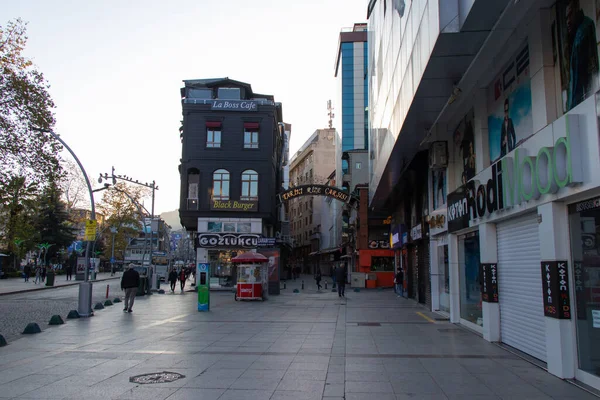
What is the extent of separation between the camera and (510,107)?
10.7 metres

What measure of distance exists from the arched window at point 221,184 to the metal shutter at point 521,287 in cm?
2814

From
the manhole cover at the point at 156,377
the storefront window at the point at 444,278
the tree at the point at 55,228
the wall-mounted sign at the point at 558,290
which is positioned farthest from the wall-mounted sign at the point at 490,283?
the tree at the point at 55,228

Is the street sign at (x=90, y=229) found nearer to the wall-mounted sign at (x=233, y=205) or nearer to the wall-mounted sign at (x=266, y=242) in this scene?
the wall-mounted sign at (x=266, y=242)

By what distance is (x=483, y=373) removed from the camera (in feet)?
26.8

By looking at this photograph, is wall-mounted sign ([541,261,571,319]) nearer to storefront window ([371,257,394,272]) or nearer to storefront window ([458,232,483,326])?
storefront window ([458,232,483,326])

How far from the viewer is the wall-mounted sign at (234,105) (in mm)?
38500

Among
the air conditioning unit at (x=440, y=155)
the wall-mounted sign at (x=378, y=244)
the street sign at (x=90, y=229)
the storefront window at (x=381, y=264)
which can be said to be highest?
the air conditioning unit at (x=440, y=155)

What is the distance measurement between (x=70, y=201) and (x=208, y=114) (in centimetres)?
3147

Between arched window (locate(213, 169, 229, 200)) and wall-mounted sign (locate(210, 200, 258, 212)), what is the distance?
405 millimetres

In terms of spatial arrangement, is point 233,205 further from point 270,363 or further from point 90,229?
point 270,363

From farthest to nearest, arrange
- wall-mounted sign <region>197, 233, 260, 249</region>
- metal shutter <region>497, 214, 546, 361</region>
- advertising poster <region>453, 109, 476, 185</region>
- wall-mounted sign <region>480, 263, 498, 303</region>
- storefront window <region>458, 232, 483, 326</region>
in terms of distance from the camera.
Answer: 1. wall-mounted sign <region>197, 233, 260, 249</region>
2. advertising poster <region>453, 109, 476, 185</region>
3. storefront window <region>458, 232, 483, 326</region>
4. wall-mounted sign <region>480, 263, 498, 303</region>
5. metal shutter <region>497, 214, 546, 361</region>

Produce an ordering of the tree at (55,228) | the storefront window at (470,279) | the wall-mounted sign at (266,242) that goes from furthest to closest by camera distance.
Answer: the tree at (55,228), the wall-mounted sign at (266,242), the storefront window at (470,279)

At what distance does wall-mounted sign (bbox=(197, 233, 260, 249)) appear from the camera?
33844 millimetres

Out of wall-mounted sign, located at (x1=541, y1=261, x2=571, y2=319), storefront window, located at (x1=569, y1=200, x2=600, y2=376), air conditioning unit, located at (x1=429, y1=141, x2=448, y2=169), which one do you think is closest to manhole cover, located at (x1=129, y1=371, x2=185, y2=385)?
wall-mounted sign, located at (x1=541, y1=261, x2=571, y2=319)
